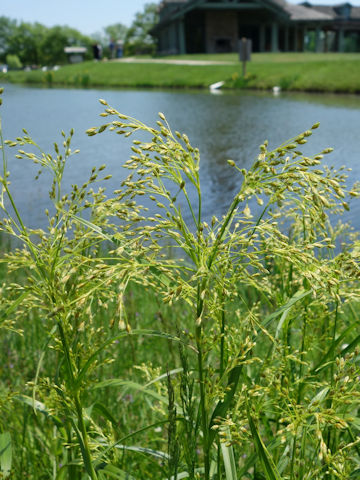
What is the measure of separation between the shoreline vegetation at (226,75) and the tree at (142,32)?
135ft

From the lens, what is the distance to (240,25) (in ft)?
191

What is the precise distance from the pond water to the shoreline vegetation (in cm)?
509

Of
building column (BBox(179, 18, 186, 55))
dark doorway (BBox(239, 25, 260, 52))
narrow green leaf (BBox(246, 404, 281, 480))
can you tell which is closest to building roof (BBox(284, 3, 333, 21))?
dark doorway (BBox(239, 25, 260, 52))

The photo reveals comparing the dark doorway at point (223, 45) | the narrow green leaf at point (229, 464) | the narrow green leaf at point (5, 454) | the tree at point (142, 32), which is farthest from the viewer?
the tree at point (142, 32)

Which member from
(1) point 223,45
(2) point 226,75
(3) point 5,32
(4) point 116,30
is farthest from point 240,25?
(3) point 5,32

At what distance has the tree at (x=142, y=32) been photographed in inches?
3612

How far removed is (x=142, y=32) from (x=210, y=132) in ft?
308

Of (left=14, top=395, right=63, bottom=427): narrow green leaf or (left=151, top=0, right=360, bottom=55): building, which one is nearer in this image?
(left=14, top=395, right=63, bottom=427): narrow green leaf

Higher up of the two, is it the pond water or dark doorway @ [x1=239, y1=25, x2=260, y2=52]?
dark doorway @ [x1=239, y1=25, x2=260, y2=52]

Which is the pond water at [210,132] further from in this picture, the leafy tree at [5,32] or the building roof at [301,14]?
the leafy tree at [5,32]

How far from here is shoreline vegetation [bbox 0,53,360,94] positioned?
3180 centimetres

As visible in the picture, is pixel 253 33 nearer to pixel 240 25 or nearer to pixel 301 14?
pixel 240 25

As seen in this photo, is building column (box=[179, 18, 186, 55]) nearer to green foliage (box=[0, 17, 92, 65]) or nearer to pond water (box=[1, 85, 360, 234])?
pond water (box=[1, 85, 360, 234])

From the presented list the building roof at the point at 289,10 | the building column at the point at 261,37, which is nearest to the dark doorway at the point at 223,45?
the building column at the point at 261,37
